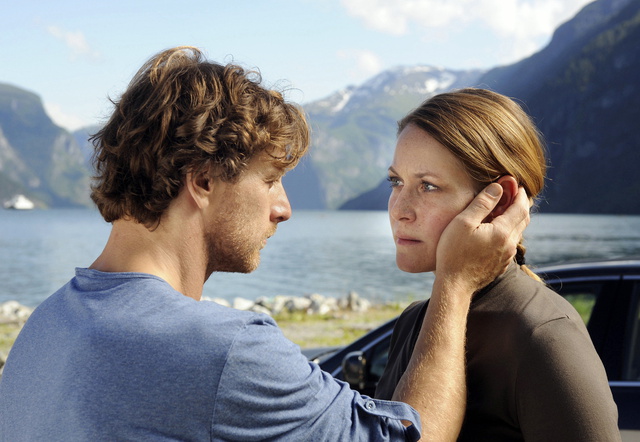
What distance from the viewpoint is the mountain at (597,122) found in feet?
460

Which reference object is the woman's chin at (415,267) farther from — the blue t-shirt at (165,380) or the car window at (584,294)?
the car window at (584,294)

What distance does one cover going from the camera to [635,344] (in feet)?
12.7

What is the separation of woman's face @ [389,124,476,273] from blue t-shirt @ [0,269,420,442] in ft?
2.31

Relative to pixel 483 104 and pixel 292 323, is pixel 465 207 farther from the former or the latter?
pixel 292 323

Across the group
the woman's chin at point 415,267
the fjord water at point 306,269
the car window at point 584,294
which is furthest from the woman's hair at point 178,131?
the fjord water at point 306,269

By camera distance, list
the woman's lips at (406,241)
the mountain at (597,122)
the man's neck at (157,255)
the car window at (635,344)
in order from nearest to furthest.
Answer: the man's neck at (157,255) → the woman's lips at (406,241) → the car window at (635,344) → the mountain at (597,122)

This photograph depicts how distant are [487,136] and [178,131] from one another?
3.30 feet

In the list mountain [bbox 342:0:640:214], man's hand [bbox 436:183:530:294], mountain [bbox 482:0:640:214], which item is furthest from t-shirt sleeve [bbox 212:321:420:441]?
mountain [bbox 342:0:640:214]

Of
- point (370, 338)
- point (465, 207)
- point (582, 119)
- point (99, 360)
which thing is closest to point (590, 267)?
point (370, 338)

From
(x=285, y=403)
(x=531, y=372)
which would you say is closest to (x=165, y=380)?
(x=285, y=403)

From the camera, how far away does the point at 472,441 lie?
193 centimetres

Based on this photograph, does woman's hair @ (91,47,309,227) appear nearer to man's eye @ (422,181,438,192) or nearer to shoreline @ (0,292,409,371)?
man's eye @ (422,181,438,192)

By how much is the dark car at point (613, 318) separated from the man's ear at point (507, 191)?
1.77 m

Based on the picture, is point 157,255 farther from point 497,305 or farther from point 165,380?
point 497,305
